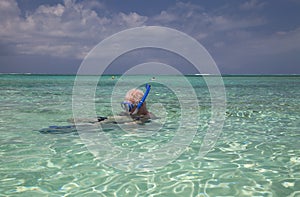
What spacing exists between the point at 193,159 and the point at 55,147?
2.47 m

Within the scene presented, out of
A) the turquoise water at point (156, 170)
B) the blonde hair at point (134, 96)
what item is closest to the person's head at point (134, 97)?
the blonde hair at point (134, 96)

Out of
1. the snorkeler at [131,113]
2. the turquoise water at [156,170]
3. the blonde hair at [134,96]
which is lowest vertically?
the turquoise water at [156,170]

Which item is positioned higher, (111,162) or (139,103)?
(139,103)

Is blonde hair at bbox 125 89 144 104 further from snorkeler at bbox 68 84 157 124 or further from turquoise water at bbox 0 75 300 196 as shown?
turquoise water at bbox 0 75 300 196

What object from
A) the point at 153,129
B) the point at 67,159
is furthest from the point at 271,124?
the point at 67,159

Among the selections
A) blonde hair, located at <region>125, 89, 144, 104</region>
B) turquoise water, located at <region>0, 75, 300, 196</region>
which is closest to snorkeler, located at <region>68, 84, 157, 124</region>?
blonde hair, located at <region>125, 89, 144, 104</region>

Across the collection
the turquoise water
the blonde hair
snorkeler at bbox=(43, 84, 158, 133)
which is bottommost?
the turquoise water

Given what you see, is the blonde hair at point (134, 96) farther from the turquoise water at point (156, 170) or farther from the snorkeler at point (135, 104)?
the turquoise water at point (156, 170)

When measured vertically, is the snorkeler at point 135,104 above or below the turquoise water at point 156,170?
above

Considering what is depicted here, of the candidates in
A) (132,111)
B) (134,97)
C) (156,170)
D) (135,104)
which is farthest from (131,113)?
(156,170)

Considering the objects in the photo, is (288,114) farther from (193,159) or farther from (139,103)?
(193,159)

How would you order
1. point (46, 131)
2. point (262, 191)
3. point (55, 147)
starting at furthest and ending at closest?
1. point (46, 131)
2. point (55, 147)
3. point (262, 191)

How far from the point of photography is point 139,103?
291 inches

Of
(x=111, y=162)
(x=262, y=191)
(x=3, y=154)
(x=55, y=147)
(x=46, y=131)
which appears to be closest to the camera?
(x=262, y=191)
